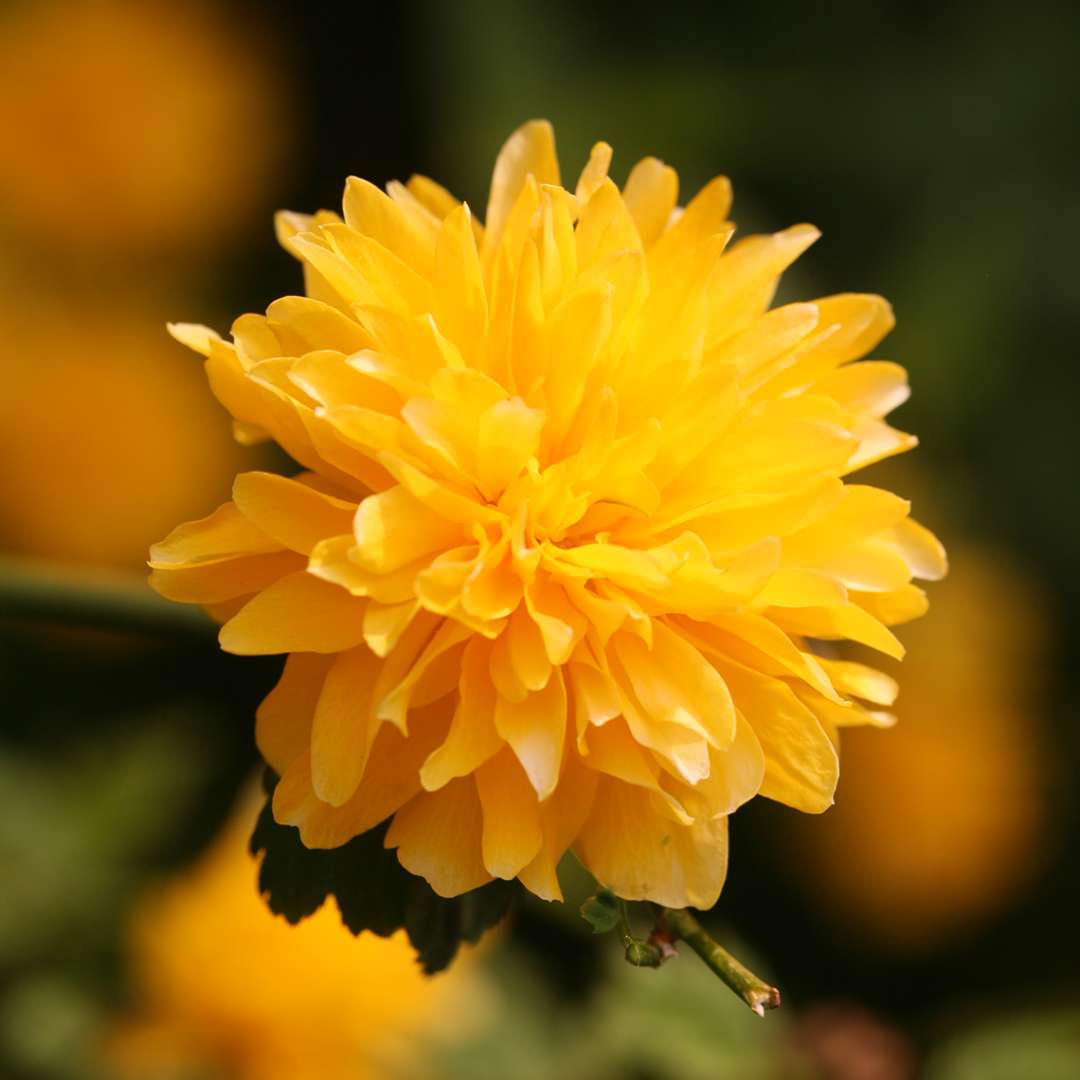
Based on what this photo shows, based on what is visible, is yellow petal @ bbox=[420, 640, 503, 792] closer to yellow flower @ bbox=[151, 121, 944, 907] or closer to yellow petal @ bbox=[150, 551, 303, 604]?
yellow flower @ bbox=[151, 121, 944, 907]

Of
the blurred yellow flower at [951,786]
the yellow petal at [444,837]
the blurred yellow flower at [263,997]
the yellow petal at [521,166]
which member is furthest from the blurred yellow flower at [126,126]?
the yellow petal at [444,837]

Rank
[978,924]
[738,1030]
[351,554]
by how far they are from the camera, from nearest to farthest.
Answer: [351,554]
[738,1030]
[978,924]

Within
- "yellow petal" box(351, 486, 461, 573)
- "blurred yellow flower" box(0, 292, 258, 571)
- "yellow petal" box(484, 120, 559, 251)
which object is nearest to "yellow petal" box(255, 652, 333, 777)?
"yellow petal" box(351, 486, 461, 573)

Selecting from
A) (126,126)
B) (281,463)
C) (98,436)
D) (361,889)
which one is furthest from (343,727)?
(126,126)

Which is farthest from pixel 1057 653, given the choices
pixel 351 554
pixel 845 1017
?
pixel 351 554

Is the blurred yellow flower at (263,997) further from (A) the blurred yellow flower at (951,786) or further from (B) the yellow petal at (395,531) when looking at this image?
(B) the yellow petal at (395,531)

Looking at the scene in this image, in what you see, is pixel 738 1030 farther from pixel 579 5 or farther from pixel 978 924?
pixel 579 5

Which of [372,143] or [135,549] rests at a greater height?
[372,143]
